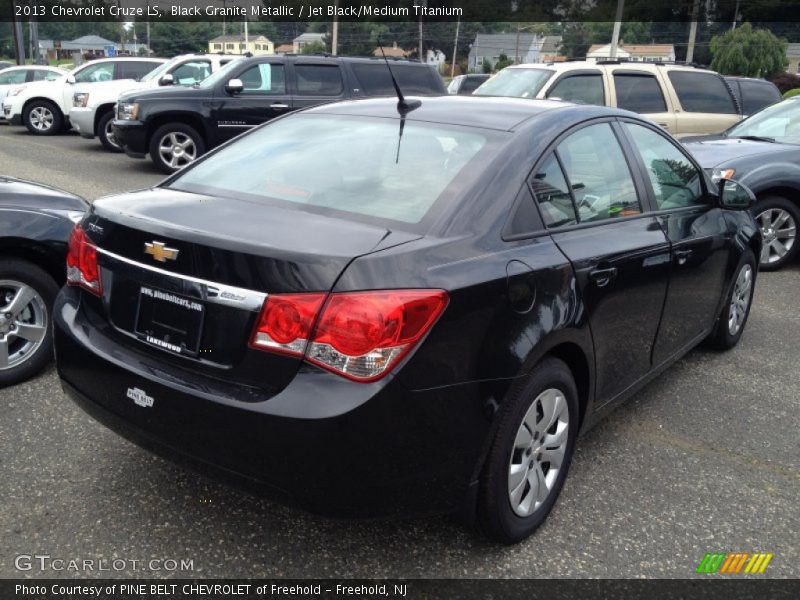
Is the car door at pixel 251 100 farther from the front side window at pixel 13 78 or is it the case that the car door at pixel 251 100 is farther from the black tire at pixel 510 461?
the front side window at pixel 13 78

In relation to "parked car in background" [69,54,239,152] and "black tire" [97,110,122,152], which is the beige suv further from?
"black tire" [97,110,122,152]

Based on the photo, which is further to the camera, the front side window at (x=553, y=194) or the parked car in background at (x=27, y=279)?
the parked car in background at (x=27, y=279)

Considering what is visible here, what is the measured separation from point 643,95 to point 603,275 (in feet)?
26.9

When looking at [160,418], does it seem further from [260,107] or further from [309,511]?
[260,107]

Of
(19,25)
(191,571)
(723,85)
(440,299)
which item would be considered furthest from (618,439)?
(19,25)

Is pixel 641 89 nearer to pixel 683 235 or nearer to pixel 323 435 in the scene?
pixel 683 235

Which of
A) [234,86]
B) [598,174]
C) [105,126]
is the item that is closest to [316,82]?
[234,86]

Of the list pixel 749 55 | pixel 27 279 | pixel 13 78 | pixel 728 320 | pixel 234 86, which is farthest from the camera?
pixel 749 55

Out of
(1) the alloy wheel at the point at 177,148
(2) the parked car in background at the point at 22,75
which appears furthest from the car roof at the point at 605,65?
(2) the parked car in background at the point at 22,75

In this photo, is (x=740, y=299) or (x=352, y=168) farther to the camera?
(x=740, y=299)

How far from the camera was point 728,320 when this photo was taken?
192 inches

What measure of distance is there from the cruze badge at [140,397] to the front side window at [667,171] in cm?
255

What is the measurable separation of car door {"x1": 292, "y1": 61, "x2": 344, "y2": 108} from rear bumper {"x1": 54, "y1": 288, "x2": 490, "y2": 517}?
10.0m

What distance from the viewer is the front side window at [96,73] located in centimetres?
1683
